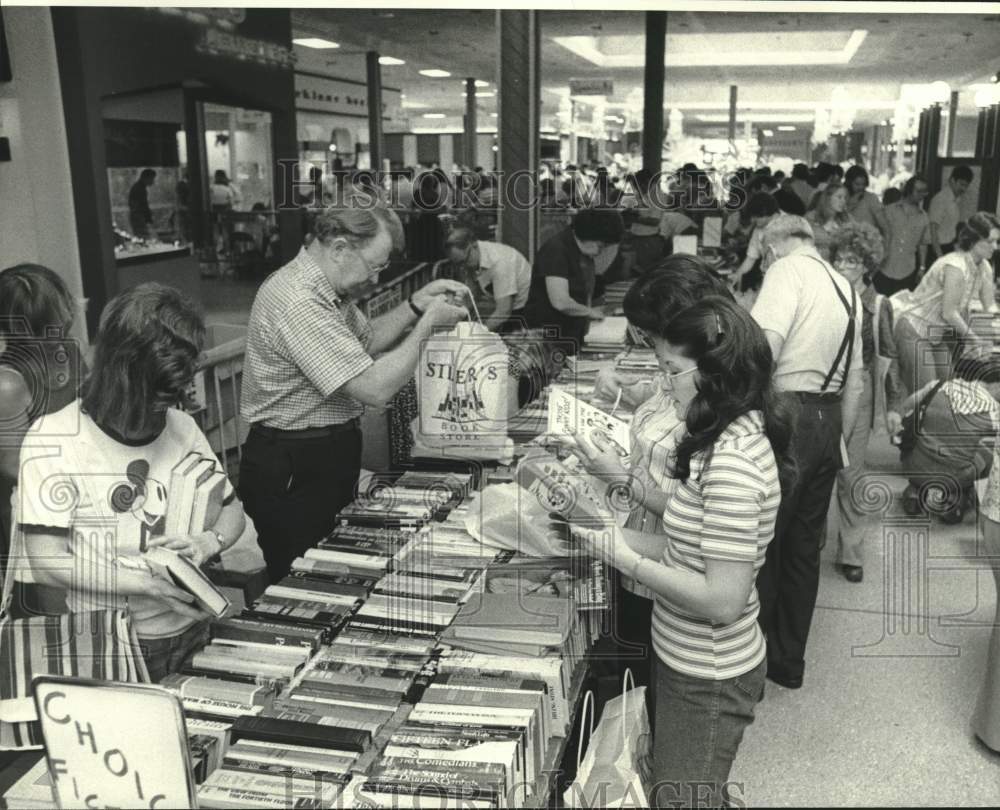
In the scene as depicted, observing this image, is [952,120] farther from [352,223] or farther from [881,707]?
[352,223]

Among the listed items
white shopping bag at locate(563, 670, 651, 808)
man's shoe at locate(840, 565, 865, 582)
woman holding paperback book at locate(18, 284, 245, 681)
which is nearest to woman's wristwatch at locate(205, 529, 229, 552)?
woman holding paperback book at locate(18, 284, 245, 681)

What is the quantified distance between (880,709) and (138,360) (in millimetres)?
2759

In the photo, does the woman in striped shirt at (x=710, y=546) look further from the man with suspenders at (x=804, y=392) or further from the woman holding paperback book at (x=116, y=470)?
the man with suspenders at (x=804, y=392)

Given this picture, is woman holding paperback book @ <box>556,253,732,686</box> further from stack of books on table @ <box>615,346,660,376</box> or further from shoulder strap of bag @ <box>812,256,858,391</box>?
stack of books on table @ <box>615,346,660,376</box>

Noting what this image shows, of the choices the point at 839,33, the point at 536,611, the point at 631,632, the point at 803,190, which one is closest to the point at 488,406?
the point at 631,632

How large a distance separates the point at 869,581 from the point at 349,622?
3047 millimetres

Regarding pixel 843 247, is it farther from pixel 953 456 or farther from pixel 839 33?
pixel 839 33

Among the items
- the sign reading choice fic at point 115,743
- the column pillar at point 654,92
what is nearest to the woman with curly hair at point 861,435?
the sign reading choice fic at point 115,743

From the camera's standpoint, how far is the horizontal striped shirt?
1748mm

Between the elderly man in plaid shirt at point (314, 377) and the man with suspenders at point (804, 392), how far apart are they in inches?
46.2

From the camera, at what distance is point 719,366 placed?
1.80m

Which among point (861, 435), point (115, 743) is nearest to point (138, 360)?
point (115, 743)

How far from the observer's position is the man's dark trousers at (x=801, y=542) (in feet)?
10.6

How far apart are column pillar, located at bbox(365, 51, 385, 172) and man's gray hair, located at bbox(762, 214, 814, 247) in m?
13.4
